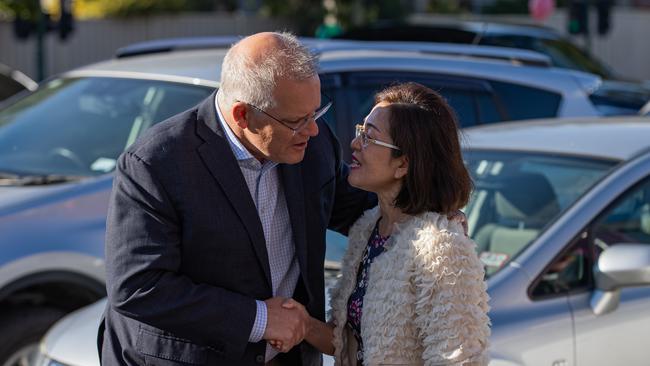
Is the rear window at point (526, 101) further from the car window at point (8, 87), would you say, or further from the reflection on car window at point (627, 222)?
the car window at point (8, 87)

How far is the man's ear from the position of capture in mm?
2666

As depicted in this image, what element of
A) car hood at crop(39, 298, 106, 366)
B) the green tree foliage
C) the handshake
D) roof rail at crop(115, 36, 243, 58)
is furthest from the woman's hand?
the green tree foliage

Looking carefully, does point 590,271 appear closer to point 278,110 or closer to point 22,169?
point 278,110

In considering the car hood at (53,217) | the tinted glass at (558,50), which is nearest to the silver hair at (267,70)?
the car hood at (53,217)

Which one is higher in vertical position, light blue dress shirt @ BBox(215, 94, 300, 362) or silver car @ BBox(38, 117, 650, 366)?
light blue dress shirt @ BBox(215, 94, 300, 362)

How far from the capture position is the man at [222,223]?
259 centimetres

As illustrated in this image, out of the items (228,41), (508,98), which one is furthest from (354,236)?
(228,41)

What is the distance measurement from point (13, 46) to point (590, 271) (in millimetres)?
22705

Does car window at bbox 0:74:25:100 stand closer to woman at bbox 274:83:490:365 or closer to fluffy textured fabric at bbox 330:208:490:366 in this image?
woman at bbox 274:83:490:365

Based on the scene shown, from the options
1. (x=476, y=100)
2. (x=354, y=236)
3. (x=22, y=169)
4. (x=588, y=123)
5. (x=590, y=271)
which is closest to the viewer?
(x=354, y=236)

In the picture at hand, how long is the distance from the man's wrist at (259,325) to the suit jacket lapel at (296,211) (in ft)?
0.63

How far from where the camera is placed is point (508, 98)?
21.0 feet

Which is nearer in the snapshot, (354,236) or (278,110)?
(278,110)

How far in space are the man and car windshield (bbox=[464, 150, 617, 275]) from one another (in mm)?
1463
